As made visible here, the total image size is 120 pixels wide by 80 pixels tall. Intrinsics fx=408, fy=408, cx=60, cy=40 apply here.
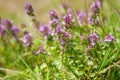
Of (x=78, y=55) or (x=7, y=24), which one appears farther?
(x=7, y=24)

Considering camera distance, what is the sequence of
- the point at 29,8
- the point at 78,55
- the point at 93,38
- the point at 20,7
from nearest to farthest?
Result: the point at 93,38 < the point at 78,55 < the point at 29,8 < the point at 20,7

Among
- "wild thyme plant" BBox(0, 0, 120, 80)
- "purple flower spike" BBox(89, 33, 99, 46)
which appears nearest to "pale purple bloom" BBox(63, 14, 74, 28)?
"wild thyme plant" BBox(0, 0, 120, 80)

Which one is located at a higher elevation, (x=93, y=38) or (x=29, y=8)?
(x=29, y=8)

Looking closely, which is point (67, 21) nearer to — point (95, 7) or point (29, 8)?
point (95, 7)

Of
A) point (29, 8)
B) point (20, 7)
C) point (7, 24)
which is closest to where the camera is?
point (29, 8)

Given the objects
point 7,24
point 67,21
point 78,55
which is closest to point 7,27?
point 7,24

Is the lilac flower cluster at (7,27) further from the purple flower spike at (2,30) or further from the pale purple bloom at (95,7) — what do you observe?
the pale purple bloom at (95,7)

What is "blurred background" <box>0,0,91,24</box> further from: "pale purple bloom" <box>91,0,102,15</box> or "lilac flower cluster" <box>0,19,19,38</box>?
"pale purple bloom" <box>91,0,102,15</box>

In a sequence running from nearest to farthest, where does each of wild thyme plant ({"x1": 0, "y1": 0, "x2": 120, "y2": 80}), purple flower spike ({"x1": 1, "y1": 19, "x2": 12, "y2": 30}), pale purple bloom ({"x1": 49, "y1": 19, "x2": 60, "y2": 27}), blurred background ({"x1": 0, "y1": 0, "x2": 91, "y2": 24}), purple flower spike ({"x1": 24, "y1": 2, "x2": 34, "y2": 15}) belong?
1. wild thyme plant ({"x1": 0, "y1": 0, "x2": 120, "y2": 80})
2. pale purple bloom ({"x1": 49, "y1": 19, "x2": 60, "y2": 27})
3. purple flower spike ({"x1": 24, "y1": 2, "x2": 34, "y2": 15})
4. purple flower spike ({"x1": 1, "y1": 19, "x2": 12, "y2": 30})
5. blurred background ({"x1": 0, "y1": 0, "x2": 91, "y2": 24})

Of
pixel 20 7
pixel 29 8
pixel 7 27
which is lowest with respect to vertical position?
pixel 29 8

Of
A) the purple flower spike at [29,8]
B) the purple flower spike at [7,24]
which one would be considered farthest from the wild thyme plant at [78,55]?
the purple flower spike at [7,24]

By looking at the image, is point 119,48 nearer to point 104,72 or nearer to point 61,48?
point 104,72
